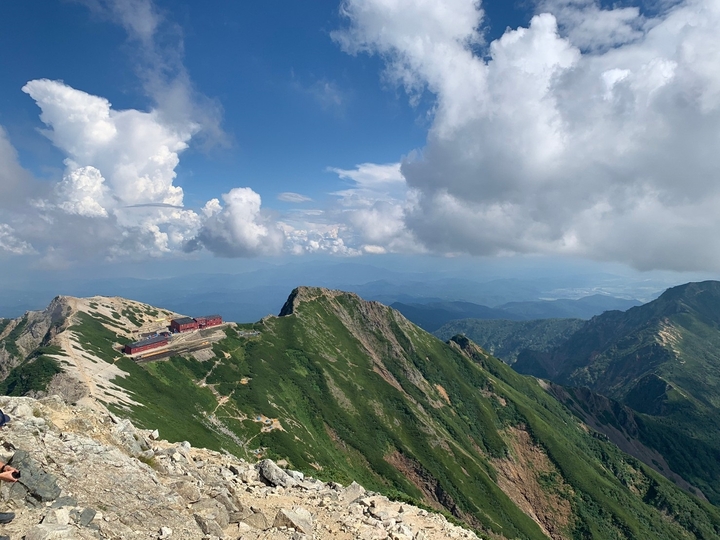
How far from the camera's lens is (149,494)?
2497 centimetres

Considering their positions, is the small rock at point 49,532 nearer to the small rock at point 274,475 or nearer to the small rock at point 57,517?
the small rock at point 57,517

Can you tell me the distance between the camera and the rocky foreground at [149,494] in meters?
19.8

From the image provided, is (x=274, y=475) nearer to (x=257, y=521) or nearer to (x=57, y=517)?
(x=257, y=521)

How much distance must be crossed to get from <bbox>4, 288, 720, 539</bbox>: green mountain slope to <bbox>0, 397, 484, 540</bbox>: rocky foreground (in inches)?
1529

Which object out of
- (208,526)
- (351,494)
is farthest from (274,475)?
(208,526)

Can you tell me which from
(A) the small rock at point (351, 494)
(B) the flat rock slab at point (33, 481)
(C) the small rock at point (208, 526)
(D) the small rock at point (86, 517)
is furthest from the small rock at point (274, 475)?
(B) the flat rock slab at point (33, 481)

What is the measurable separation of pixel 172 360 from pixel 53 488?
384ft

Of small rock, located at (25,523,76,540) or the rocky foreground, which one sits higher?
small rock, located at (25,523,76,540)

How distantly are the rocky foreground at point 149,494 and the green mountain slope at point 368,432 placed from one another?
3883 cm

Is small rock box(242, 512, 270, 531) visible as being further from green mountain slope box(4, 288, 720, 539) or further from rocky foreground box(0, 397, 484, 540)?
green mountain slope box(4, 288, 720, 539)

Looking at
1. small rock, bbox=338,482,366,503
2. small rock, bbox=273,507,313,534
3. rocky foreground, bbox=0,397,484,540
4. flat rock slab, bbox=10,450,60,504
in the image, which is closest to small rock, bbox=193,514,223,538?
rocky foreground, bbox=0,397,484,540

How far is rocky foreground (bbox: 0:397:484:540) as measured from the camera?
65.1 feet

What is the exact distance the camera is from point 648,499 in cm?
18962

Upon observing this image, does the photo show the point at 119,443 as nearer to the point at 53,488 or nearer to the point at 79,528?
the point at 53,488
